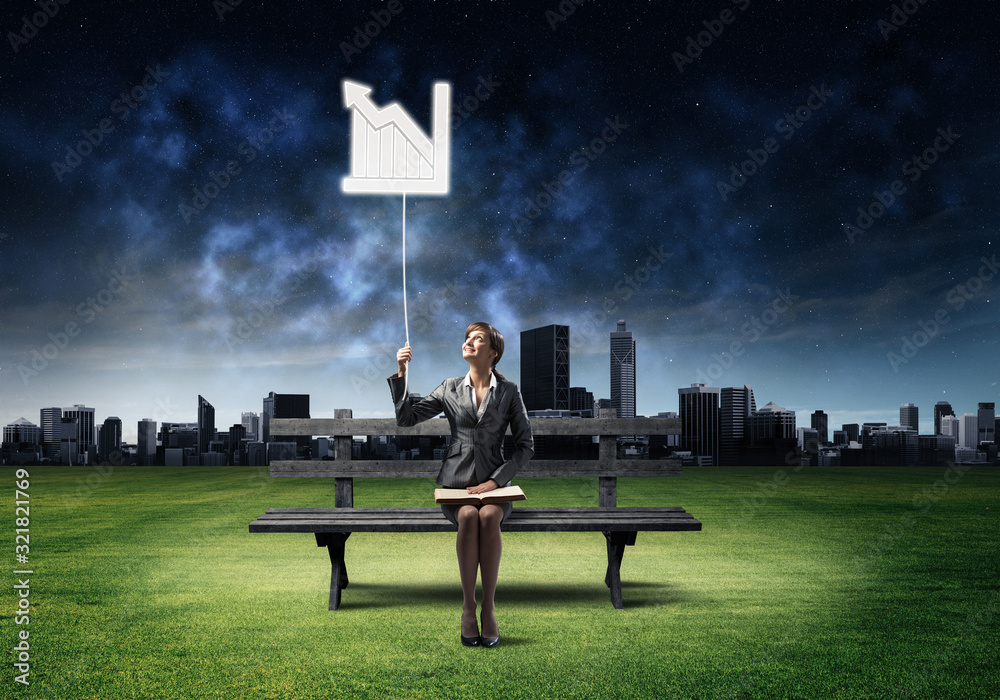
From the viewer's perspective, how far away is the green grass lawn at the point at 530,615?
317cm

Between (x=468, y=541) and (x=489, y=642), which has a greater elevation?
(x=468, y=541)

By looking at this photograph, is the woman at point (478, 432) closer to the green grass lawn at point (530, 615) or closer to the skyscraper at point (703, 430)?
the green grass lawn at point (530, 615)

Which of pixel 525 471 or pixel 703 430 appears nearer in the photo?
pixel 525 471

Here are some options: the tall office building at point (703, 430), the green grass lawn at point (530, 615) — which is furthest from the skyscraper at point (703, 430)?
the green grass lawn at point (530, 615)

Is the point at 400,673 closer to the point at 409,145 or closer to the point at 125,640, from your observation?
the point at 125,640

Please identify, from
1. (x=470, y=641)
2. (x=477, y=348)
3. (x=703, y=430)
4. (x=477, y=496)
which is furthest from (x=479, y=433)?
(x=703, y=430)

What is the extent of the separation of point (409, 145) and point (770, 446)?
Answer: 2516cm

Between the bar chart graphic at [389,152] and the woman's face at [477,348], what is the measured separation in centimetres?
97

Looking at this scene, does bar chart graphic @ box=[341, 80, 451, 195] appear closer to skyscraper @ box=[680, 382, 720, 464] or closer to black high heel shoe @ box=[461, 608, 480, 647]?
black high heel shoe @ box=[461, 608, 480, 647]

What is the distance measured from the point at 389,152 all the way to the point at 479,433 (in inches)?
74.9

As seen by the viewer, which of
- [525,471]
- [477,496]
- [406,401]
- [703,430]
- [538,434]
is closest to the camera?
[477,496]

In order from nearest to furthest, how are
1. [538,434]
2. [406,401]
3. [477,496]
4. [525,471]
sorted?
[477,496] < [406,401] < [525,471] < [538,434]

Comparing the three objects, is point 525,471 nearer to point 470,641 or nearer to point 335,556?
point 335,556

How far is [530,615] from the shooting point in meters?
4.28
